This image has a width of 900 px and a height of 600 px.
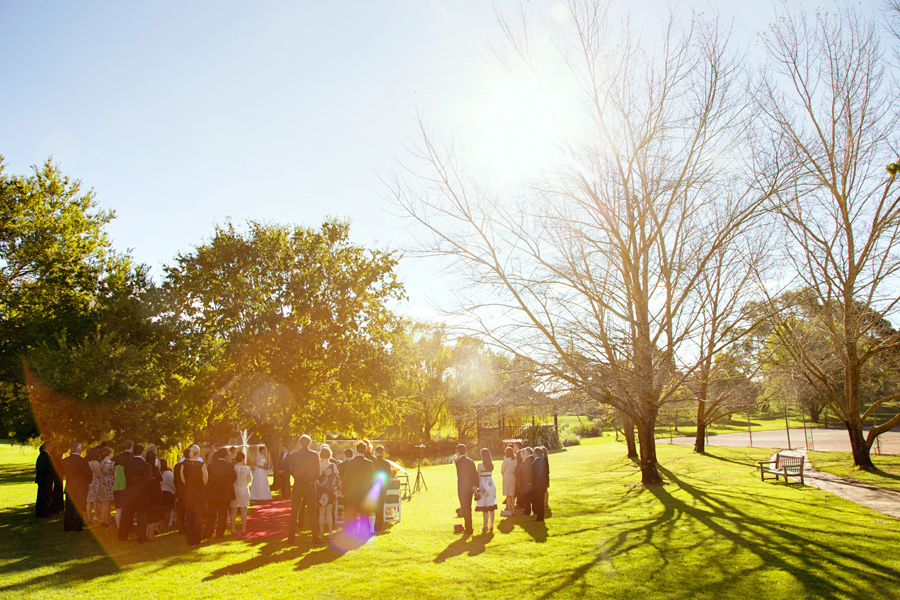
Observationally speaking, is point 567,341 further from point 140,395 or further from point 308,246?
point 140,395

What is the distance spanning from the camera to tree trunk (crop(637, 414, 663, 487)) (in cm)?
1611

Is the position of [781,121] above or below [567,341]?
above

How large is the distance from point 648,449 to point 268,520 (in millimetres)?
11368

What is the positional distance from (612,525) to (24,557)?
35.2 feet

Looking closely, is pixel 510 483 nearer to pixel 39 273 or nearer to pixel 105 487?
pixel 105 487

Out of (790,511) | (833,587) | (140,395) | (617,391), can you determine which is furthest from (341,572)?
(140,395)

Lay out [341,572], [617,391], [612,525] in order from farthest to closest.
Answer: [617,391]
[612,525]
[341,572]

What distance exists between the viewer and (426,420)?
4466cm

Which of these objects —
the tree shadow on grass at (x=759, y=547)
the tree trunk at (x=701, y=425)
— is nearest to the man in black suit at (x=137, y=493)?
the tree shadow on grass at (x=759, y=547)

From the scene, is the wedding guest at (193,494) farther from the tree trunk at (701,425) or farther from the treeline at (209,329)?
the tree trunk at (701,425)

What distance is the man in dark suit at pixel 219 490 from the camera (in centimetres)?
1053

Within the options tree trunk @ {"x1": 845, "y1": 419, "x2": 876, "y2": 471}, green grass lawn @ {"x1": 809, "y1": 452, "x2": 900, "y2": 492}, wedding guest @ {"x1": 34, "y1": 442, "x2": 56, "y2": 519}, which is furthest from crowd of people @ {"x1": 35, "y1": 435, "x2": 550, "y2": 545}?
tree trunk @ {"x1": 845, "y1": 419, "x2": 876, "y2": 471}

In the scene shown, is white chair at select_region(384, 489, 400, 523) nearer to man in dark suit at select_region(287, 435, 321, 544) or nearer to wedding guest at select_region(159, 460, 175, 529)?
man in dark suit at select_region(287, 435, 321, 544)

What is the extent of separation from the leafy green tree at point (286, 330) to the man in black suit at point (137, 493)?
8.41 metres
